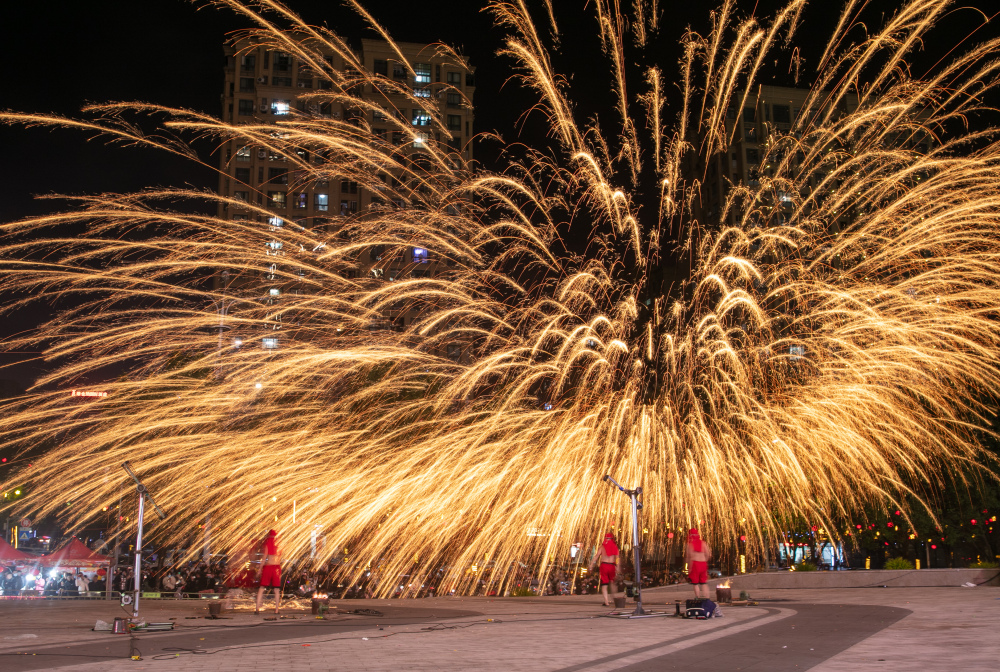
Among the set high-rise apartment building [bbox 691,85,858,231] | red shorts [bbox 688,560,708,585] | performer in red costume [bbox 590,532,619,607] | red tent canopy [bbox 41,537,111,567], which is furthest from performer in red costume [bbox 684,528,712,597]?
high-rise apartment building [bbox 691,85,858,231]

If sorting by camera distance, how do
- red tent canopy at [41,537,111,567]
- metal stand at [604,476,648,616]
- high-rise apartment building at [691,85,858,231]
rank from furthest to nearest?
high-rise apartment building at [691,85,858,231]
red tent canopy at [41,537,111,567]
metal stand at [604,476,648,616]

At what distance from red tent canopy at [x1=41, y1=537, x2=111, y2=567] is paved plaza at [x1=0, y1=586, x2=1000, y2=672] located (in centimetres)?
1097

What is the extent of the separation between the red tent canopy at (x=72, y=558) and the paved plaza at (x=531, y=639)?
10973 millimetres

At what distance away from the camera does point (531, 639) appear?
12539mm

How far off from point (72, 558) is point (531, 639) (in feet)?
78.1

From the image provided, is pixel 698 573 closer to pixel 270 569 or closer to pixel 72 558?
pixel 270 569

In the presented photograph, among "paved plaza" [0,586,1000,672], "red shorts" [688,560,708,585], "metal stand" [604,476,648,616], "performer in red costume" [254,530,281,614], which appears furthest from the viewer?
"performer in red costume" [254,530,281,614]

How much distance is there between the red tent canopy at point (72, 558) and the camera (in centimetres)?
2989

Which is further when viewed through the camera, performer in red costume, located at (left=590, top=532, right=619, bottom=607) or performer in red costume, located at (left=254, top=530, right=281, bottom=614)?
Result: performer in red costume, located at (left=590, top=532, right=619, bottom=607)

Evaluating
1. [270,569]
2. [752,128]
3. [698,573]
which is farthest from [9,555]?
[752,128]

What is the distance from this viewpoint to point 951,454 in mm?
24797

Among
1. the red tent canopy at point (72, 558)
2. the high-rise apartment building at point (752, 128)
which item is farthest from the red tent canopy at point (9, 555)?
the high-rise apartment building at point (752, 128)

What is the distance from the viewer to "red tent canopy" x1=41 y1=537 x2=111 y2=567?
29.9 metres

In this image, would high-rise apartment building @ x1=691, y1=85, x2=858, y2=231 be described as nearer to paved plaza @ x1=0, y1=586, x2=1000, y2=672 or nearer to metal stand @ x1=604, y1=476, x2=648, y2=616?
metal stand @ x1=604, y1=476, x2=648, y2=616
